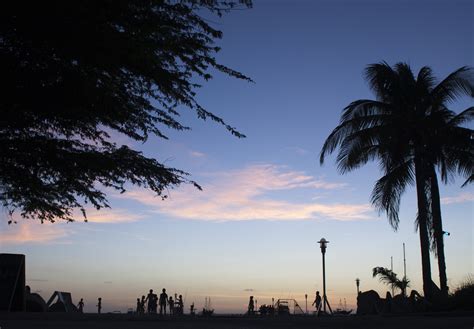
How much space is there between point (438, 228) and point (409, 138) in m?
4.35

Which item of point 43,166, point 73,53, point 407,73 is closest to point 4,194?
point 43,166

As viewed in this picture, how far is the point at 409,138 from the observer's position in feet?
86.5

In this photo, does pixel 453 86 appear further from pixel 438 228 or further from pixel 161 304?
pixel 161 304

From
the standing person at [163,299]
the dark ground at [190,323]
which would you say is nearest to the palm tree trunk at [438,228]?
the dark ground at [190,323]

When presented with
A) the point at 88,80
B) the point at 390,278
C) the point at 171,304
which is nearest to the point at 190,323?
the point at 88,80

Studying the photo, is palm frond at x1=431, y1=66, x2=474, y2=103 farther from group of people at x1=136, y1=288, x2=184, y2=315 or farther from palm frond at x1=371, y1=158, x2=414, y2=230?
group of people at x1=136, y1=288, x2=184, y2=315

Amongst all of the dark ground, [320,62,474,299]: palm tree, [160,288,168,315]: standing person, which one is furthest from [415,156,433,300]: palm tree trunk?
[160,288,168,315]: standing person

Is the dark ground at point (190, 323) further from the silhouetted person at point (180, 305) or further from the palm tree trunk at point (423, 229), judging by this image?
the silhouetted person at point (180, 305)

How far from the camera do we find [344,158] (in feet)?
88.0

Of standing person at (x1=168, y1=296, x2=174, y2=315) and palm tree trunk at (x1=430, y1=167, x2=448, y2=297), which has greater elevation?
palm tree trunk at (x1=430, y1=167, x2=448, y2=297)

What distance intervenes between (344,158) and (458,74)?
21.3 feet

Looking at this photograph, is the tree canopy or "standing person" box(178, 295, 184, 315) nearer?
the tree canopy

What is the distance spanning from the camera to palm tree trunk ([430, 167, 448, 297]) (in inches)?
996

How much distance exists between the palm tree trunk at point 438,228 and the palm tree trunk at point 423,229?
1.43 ft
